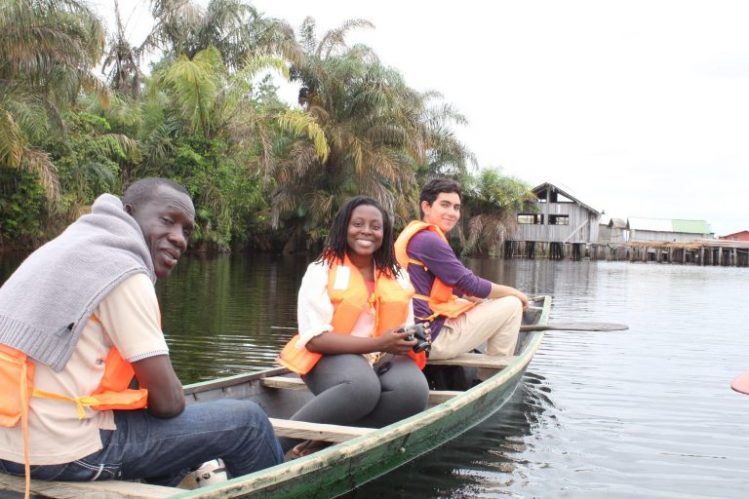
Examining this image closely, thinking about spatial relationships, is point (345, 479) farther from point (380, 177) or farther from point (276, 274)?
point (380, 177)

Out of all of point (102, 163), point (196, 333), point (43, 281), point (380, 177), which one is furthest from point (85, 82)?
point (43, 281)

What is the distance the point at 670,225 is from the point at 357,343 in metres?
58.8

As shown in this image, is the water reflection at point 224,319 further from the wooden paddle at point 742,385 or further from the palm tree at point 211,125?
the palm tree at point 211,125

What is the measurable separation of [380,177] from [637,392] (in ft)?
76.8

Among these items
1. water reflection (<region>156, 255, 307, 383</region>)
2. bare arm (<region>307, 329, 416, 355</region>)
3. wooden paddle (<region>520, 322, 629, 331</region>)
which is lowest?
water reflection (<region>156, 255, 307, 383</region>)

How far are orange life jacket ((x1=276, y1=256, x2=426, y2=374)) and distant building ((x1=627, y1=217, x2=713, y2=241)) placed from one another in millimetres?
52807

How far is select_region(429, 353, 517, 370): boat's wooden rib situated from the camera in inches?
228

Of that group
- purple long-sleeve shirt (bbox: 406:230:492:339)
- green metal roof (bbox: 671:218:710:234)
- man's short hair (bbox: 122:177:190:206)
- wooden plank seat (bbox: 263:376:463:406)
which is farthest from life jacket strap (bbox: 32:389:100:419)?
green metal roof (bbox: 671:218:710:234)

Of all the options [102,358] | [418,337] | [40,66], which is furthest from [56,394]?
[40,66]

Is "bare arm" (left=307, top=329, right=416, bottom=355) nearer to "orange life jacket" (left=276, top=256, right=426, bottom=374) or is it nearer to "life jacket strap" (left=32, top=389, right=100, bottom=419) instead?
"orange life jacket" (left=276, top=256, right=426, bottom=374)

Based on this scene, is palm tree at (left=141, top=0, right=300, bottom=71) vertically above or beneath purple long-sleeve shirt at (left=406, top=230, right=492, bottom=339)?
above

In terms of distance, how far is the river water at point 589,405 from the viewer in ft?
15.6

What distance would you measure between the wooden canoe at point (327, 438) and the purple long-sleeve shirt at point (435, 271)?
0.50 metres

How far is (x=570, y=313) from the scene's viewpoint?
1405 centimetres
